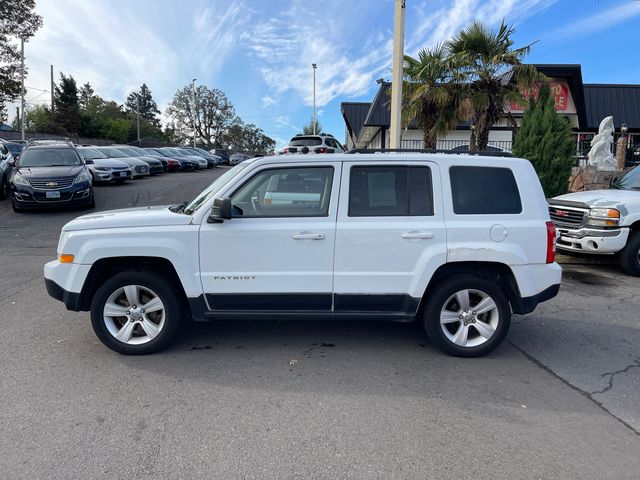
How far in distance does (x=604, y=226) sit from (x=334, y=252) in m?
5.64

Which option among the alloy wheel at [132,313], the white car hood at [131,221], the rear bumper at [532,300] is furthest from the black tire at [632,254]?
the alloy wheel at [132,313]

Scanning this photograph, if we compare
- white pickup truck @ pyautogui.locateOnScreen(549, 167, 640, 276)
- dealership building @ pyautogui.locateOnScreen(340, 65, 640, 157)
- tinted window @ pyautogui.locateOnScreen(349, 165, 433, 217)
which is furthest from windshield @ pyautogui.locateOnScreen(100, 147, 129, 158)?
tinted window @ pyautogui.locateOnScreen(349, 165, 433, 217)

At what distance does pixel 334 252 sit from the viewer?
4.23 metres

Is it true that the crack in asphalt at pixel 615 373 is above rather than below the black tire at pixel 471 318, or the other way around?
below

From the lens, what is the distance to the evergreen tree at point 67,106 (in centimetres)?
5303

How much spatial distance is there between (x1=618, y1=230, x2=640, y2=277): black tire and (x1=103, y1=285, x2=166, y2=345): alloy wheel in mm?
7350

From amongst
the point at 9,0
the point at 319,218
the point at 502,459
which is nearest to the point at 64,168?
the point at 319,218

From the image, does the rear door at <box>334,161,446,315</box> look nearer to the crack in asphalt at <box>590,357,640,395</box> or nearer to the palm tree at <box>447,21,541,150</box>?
the crack in asphalt at <box>590,357,640,395</box>

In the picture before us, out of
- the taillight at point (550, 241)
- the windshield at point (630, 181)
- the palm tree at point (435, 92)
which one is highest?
the palm tree at point (435, 92)

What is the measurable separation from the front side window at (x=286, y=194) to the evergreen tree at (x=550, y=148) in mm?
8781

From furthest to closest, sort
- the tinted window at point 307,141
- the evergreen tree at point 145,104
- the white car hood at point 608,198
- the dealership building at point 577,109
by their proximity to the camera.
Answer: the evergreen tree at point 145,104 < the dealership building at point 577,109 < the tinted window at point 307,141 < the white car hood at point 608,198

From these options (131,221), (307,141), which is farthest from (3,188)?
(131,221)

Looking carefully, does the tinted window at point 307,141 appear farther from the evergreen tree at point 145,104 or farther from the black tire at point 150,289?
the evergreen tree at point 145,104

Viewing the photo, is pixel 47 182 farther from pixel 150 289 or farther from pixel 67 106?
pixel 67 106
